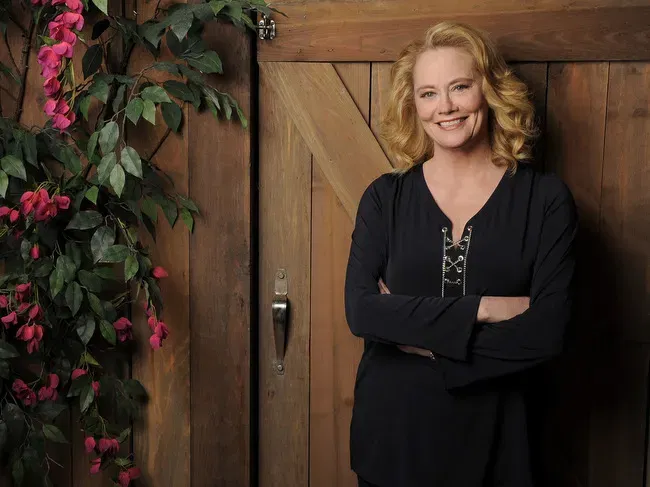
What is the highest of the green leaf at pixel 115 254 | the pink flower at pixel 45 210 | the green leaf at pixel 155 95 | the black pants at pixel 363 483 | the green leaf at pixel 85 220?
the green leaf at pixel 155 95

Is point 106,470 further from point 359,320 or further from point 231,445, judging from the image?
point 359,320

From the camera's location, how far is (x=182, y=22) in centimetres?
196

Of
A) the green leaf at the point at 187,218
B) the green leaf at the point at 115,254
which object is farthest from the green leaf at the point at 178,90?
the green leaf at the point at 115,254

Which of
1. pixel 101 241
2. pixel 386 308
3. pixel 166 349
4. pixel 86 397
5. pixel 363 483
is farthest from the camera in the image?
pixel 166 349

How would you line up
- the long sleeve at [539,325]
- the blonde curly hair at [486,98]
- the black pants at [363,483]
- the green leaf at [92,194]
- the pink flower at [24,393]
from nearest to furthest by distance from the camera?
the long sleeve at [539,325] < the blonde curly hair at [486,98] < the black pants at [363,483] < the green leaf at [92,194] < the pink flower at [24,393]

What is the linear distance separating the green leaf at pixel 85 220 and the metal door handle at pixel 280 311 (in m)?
0.50

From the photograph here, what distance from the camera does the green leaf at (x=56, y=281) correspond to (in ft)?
6.77

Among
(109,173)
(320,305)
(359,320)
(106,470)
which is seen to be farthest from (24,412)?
(359,320)

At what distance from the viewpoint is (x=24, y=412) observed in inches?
86.0

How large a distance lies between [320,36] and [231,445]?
46.2 inches

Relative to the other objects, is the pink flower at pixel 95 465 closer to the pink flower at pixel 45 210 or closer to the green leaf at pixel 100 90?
the pink flower at pixel 45 210

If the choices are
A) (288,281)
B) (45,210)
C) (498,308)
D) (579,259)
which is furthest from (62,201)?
(579,259)

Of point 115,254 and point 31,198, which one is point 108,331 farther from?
point 31,198

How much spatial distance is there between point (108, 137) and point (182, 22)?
337mm
